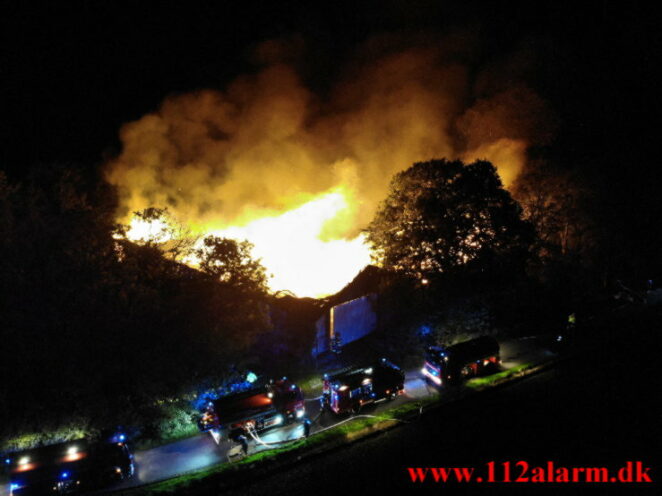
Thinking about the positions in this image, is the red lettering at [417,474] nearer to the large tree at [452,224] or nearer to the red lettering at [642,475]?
the red lettering at [642,475]

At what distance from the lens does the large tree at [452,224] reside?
55.0ft

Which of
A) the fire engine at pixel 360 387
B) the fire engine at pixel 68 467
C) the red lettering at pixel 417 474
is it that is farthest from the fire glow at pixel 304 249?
the red lettering at pixel 417 474

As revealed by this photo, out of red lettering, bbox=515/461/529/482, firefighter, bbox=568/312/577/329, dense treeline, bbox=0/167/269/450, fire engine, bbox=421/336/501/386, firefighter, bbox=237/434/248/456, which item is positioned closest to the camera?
red lettering, bbox=515/461/529/482

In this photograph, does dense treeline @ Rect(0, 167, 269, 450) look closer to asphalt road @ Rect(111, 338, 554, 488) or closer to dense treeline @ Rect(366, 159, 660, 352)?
asphalt road @ Rect(111, 338, 554, 488)

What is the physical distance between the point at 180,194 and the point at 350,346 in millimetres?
15459

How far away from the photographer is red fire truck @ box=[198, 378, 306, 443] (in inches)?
464

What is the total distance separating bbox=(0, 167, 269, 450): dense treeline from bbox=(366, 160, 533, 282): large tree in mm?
6959

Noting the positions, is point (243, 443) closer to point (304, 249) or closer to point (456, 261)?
point (456, 261)

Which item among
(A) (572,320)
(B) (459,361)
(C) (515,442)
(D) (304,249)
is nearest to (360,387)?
(B) (459,361)

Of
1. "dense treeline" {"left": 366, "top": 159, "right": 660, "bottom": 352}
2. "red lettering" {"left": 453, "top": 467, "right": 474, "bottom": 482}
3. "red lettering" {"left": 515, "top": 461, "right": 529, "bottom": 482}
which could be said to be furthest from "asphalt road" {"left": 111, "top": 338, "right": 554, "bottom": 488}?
"red lettering" {"left": 515, "top": 461, "right": 529, "bottom": 482}

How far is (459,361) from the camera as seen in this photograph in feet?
47.2

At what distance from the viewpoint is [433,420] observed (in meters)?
12.3

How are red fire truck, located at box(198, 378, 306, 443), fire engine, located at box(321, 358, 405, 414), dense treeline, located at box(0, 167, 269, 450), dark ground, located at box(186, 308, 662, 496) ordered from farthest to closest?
fire engine, located at box(321, 358, 405, 414) < red fire truck, located at box(198, 378, 306, 443) < dense treeline, located at box(0, 167, 269, 450) < dark ground, located at box(186, 308, 662, 496)

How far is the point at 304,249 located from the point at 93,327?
37.9 feet
